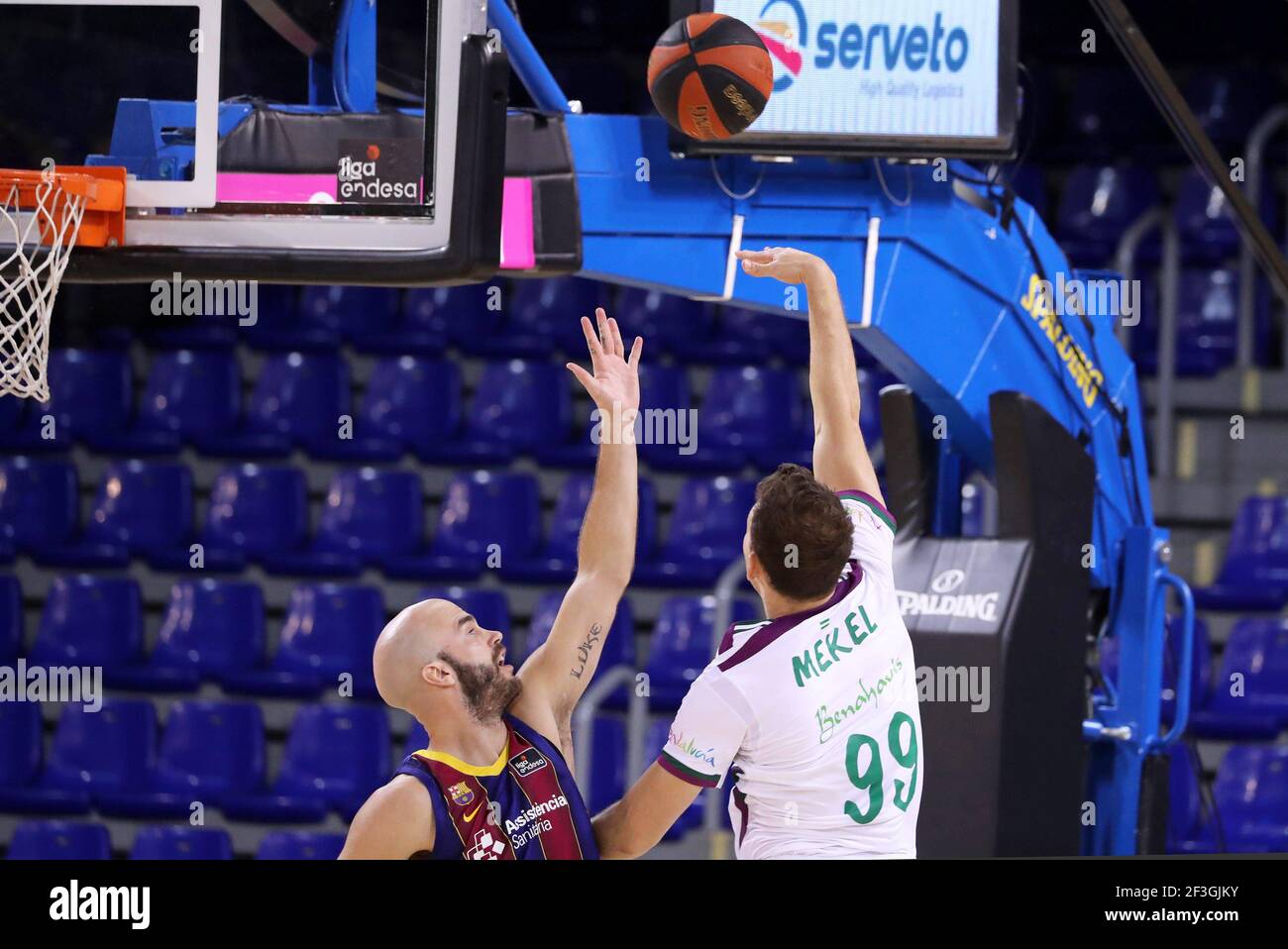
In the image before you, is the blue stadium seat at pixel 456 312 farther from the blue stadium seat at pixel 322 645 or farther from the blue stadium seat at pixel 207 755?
the blue stadium seat at pixel 207 755

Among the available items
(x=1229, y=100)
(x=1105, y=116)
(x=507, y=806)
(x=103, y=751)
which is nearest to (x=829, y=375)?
(x=507, y=806)

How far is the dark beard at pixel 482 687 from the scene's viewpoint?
4.26 metres

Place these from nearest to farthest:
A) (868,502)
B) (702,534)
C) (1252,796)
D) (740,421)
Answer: (868,502)
(1252,796)
(702,534)
(740,421)

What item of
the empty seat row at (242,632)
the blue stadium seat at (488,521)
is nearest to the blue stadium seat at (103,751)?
the empty seat row at (242,632)

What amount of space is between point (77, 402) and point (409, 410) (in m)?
1.72

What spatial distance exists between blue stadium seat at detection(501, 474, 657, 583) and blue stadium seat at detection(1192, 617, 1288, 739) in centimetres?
260

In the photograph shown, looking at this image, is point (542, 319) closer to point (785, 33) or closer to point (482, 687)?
point (785, 33)

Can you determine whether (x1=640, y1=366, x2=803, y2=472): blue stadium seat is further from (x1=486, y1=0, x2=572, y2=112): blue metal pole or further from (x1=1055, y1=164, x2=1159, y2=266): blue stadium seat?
(x1=486, y1=0, x2=572, y2=112): blue metal pole

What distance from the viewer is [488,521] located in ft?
29.2

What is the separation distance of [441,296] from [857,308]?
217 inches

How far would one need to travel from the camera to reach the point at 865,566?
437cm

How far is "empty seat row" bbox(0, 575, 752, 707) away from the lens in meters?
8.34
